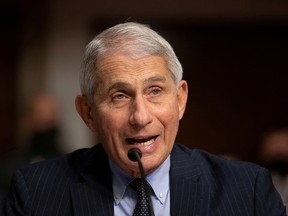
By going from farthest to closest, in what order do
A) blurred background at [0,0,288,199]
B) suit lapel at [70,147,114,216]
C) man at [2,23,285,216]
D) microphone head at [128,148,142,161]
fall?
blurred background at [0,0,288,199] < suit lapel at [70,147,114,216] < man at [2,23,285,216] < microphone head at [128,148,142,161]

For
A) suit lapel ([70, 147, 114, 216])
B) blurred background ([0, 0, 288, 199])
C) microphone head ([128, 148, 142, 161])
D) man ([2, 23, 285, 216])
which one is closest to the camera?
microphone head ([128, 148, 142, 161])

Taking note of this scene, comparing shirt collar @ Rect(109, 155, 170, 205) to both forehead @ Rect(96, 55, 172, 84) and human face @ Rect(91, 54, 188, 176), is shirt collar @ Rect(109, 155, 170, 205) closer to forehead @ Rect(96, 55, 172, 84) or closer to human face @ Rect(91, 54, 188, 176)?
human face @ Rect(91, 54, 188, 176)

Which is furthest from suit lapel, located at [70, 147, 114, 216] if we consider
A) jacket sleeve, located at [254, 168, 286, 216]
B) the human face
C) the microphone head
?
jacket sleeve, located at [254, 168, 286, 216]

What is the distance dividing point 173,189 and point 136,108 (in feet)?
1.07

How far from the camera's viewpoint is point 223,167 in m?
2.23

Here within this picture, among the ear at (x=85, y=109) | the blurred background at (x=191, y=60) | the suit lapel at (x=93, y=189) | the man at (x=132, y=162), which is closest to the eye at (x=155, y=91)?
the man at (x=132, y=162)

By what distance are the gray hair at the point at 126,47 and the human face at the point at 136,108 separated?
20 millimetres

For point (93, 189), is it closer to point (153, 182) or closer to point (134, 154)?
point (153, 182)

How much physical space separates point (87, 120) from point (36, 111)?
2.39m

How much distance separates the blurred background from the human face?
310cm

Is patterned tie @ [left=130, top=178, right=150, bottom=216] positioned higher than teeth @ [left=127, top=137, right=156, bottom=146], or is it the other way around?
teeth @ [left=127, top=137, right=156, bottom=146]

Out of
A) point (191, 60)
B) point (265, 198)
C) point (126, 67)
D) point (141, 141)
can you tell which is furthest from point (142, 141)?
point (191, 60)

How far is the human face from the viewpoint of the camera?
77.9 inches

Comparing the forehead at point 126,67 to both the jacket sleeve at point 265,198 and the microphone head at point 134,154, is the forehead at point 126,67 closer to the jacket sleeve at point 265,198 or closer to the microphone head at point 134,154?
the microphone head at point 134,154
